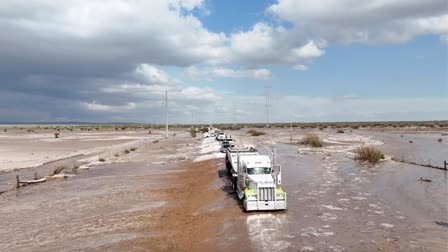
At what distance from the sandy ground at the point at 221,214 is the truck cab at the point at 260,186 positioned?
49 cm

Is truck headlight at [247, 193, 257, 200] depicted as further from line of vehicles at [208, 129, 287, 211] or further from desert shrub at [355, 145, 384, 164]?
desert shrub at [355, 145, 384, 164]

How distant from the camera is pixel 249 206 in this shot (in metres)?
18.8

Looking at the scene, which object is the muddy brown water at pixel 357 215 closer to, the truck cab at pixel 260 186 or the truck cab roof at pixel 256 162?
the truck cab at pixel 260 186

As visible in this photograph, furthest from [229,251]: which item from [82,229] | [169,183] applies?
[169,183]

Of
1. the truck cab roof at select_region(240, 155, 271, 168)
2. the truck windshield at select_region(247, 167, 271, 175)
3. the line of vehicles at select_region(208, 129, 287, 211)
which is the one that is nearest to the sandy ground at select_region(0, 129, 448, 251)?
the line of vehicles at select_region(208, 129, 287, 211)

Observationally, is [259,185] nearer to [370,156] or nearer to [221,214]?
[221,214]

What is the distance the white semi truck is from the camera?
1878 centimetres

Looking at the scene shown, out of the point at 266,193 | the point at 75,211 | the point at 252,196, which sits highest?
the point at 266,193

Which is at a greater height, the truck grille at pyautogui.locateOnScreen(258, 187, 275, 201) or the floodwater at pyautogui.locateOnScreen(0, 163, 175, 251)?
the truck grille at pyautogui.locateOnScreen(258, 187, 275, 201)

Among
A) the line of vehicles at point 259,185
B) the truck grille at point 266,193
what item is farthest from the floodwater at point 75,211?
the truck grille at point 266,193

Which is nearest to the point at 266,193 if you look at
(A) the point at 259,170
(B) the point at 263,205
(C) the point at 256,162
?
(B) the point at 263,205

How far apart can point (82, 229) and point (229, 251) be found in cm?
769

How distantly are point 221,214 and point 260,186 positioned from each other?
Result: 2524 mm

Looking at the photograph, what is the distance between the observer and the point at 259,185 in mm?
18531
